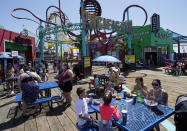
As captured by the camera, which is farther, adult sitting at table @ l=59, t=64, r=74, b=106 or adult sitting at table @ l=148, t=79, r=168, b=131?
adult sitting at table @ l=59, t=64, r=74, b=106

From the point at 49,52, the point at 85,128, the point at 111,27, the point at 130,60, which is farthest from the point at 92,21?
the point at 49,52

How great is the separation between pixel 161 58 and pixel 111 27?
13.7 metres

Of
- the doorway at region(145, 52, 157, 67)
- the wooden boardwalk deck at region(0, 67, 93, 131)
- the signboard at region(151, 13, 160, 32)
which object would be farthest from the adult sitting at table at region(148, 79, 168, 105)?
the doorway at region(145, 52, 157, 67)

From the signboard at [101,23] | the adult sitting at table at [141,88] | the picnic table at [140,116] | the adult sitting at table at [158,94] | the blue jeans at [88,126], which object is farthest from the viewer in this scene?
the signboard at [101,23]

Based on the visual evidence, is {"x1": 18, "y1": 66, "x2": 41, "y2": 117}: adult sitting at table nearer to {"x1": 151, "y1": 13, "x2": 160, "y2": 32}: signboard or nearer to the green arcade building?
the green arcade building

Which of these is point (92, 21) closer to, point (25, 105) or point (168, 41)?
point (25, 105)

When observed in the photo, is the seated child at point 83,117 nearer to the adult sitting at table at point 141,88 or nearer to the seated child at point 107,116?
the seated child at point 107,116

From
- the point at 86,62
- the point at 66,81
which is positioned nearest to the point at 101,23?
the point at 86,62

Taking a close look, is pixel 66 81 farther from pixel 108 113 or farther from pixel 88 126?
pixel 108 113

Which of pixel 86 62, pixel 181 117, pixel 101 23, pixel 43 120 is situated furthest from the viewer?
pixel 101 23

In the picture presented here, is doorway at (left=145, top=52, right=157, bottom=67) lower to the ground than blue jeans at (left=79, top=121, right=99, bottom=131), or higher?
higher

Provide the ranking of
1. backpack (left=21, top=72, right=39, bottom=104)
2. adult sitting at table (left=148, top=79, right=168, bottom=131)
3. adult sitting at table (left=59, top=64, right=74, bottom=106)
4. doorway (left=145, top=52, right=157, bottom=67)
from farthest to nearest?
doorway (left=145, top=52, right=157, bottom=67), adult sitting at table (left=59, top=64, right=74, bottom=106), backpack (left=21, top=72, right=39, bottom=104), adult sitting at table (left=148, top=79, right=168, bottom=131)

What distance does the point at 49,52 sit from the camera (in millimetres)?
43750

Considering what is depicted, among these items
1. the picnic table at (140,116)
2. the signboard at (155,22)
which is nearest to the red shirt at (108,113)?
the picnic table at (140,116)
